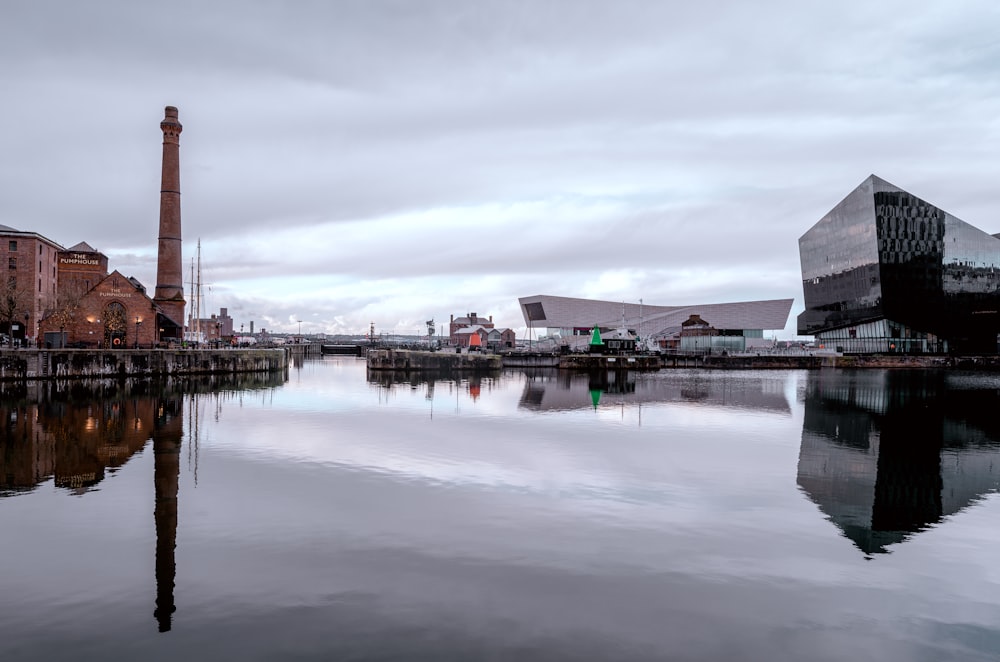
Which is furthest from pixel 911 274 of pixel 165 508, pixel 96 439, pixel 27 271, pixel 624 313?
pixel 27 271

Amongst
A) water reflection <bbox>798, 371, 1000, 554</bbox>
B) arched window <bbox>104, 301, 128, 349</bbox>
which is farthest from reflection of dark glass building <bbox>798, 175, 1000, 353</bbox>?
arched window <bbox>104, 301, 128, 349</bbox>

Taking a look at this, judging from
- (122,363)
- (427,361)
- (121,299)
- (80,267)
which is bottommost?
(427,361)

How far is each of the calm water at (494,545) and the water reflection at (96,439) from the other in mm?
165

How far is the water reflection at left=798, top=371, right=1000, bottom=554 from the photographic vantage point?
1823cm

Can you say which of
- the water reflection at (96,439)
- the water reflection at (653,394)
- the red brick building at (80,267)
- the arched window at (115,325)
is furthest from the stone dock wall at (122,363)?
the water reflection at (653,394)

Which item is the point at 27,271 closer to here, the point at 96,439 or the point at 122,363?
the point at 122,363

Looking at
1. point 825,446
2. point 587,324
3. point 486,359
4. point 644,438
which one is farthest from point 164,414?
point 587,324

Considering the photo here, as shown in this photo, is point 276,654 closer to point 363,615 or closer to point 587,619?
point 363,615

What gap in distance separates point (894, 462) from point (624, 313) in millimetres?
146677

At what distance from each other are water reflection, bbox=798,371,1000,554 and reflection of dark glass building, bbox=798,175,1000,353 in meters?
73.3

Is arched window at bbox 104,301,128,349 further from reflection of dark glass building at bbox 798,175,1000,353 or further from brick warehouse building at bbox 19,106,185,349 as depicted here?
reflection of dark glass building at bbox 798,175,1000,353

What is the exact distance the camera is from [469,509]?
1805 centimetres

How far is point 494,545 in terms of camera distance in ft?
49.0

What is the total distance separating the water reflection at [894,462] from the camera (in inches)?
718
